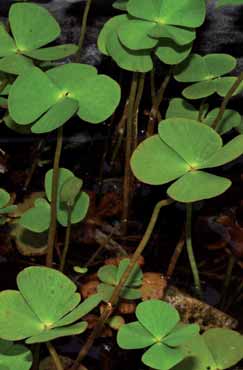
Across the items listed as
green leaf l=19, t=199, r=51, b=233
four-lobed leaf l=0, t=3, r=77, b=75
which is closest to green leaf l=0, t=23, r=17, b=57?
four-lobed leaf l=0, t=3, r=77, b=75

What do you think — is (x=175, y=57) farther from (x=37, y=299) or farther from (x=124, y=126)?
(x=37, y=299)

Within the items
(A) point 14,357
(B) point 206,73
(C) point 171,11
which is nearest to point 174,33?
(C) point 171,11

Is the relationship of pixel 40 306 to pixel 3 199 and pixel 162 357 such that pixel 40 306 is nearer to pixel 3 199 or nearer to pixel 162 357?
pixel 162 357

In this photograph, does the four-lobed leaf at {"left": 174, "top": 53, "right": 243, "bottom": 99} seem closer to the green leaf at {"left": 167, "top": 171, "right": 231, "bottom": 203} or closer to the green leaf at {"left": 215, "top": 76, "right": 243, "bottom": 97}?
the green leaf at {"left": 215, "top": 76, "right": 243, "bottom": 97}

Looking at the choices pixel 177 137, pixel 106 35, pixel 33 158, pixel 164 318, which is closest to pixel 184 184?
pixel 177 137

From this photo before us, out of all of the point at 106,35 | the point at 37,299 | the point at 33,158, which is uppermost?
the point at 106,35
